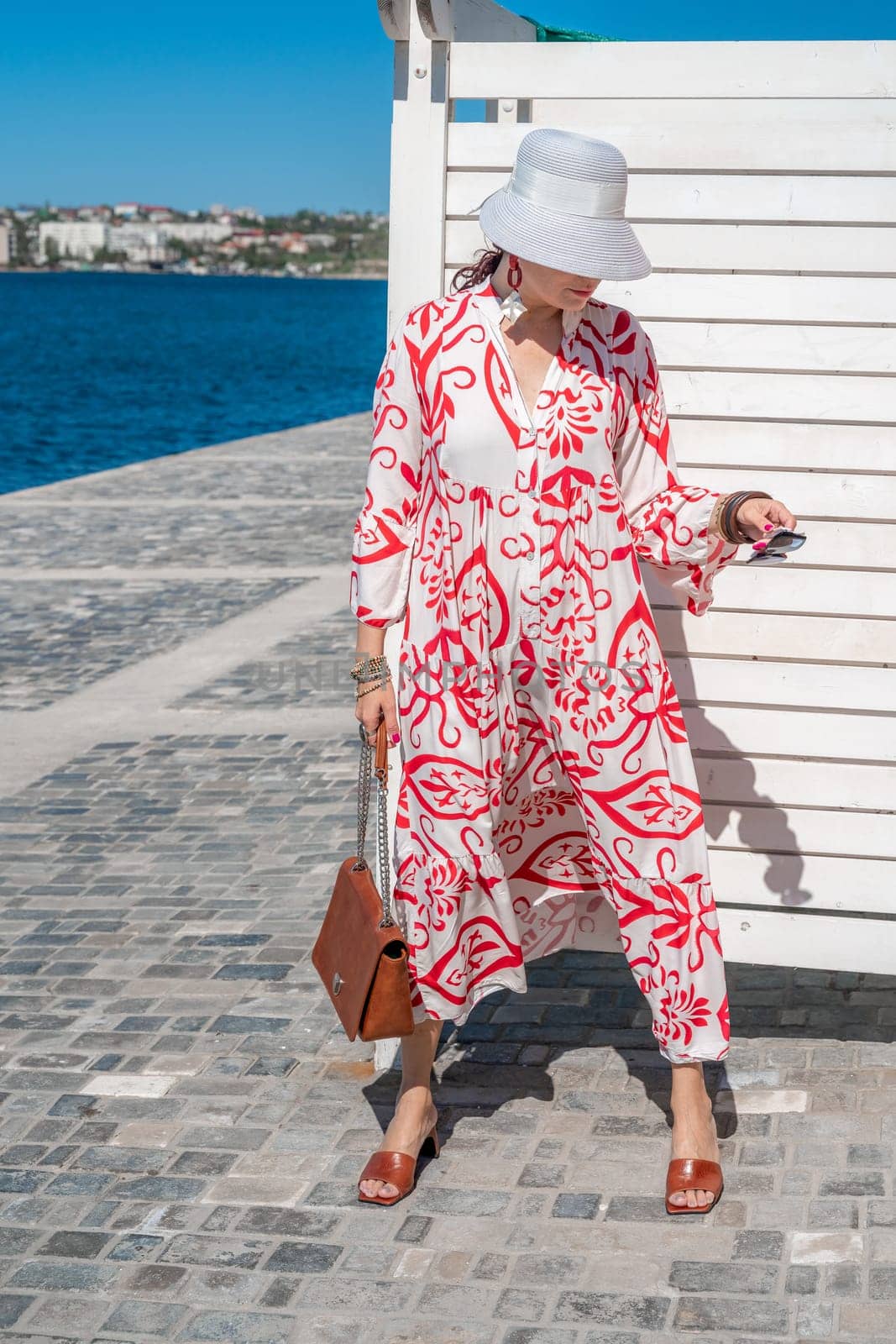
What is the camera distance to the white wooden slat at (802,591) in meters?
3.96

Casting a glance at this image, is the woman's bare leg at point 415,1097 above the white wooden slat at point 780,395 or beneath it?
beneath

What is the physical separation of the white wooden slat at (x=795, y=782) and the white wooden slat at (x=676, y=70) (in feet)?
4.81

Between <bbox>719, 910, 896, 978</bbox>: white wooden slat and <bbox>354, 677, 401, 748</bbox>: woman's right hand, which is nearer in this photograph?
<bbox>354, 677, 401, 748</bbox>: woman's right hand

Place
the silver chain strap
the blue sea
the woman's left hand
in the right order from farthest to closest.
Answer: the blue sea, the silver chain strap, the woman's left hand

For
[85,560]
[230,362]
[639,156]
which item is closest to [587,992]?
[639,156]

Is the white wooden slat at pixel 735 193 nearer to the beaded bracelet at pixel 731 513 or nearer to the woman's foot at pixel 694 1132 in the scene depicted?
the beaded bracelet at pixel 731 513

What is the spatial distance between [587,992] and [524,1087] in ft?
2.26

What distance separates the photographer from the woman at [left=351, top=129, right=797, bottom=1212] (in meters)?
3.30

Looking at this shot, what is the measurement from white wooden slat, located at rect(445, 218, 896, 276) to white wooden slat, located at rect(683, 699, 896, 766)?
41.1 inches

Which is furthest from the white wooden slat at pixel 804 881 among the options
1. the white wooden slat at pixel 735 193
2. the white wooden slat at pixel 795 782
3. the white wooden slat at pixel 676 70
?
the white wooden slat at pixel 676 70

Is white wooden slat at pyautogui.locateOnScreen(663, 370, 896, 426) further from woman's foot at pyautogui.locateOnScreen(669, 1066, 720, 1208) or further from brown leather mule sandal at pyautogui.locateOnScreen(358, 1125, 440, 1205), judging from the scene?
brown leather mule sandal at pyautogui.locateOnScreen(358, 1125, 440, 1205)

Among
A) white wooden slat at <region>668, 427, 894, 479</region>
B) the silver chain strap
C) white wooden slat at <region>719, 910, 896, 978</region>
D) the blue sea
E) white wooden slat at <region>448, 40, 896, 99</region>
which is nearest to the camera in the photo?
the silver chain strap

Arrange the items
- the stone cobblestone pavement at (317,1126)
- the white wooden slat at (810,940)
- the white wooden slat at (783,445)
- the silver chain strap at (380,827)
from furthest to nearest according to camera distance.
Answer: the white wooden slat at (810,940) < the white wooden slat at (783,445) < the silver chain strap at (380,827) < the stone cobblestone pavement at (317,1126)

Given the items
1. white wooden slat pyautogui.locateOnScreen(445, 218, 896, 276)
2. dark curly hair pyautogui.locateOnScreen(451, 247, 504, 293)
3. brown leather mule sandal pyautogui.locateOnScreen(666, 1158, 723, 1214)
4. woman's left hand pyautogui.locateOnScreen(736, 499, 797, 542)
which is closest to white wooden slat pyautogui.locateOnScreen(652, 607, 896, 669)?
white wooden slat pyautogui.locateOnScreen(445, 218, 896, 276)
